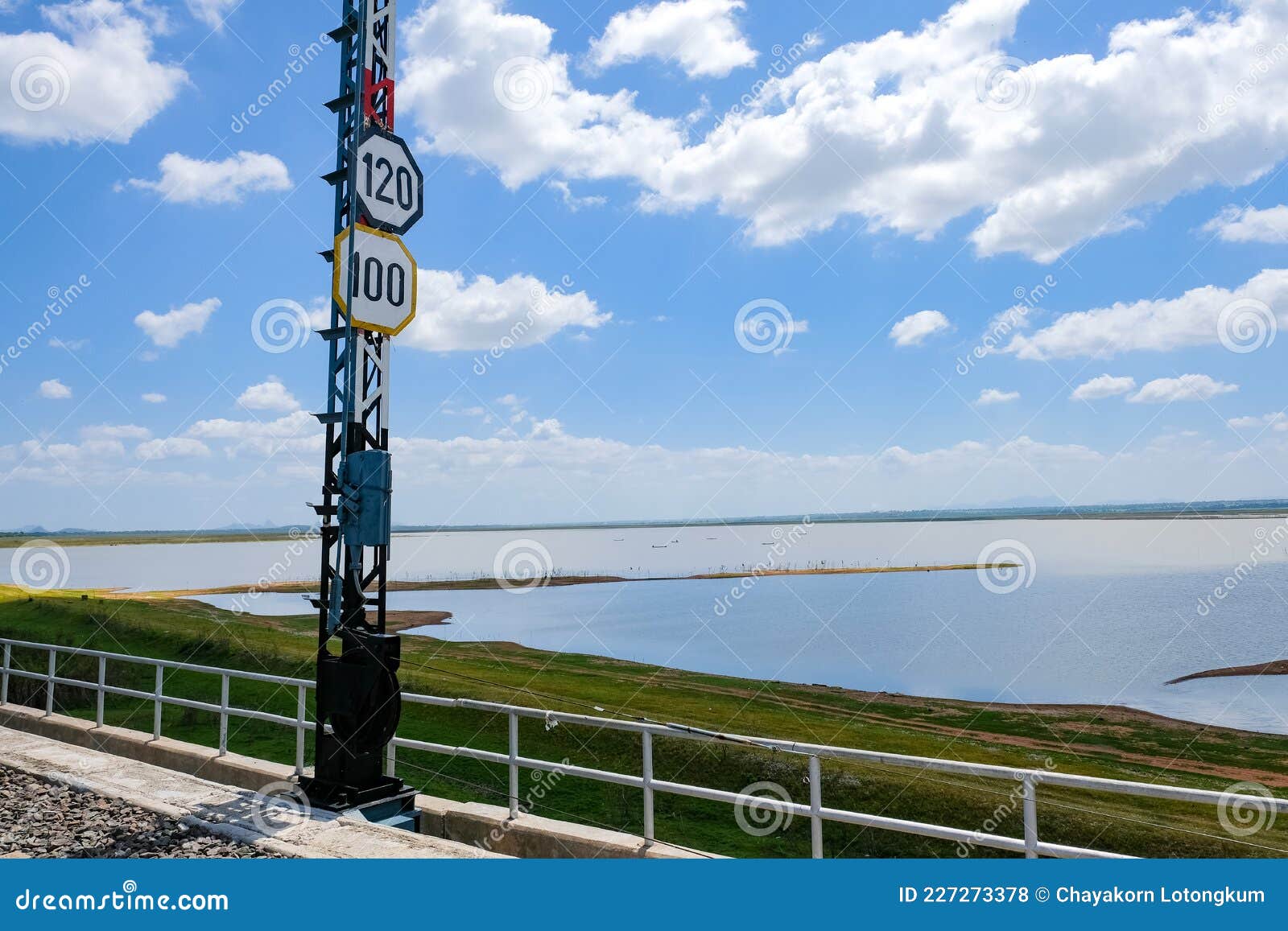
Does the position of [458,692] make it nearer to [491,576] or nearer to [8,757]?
[8,757]

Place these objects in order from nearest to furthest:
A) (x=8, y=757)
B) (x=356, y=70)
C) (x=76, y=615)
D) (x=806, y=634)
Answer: (x=356, y=70), (x=8, y=757), (x=76, y=615), (x=806, y=634)

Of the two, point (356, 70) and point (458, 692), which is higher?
point (356, 70)

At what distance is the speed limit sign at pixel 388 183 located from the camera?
8.92 m

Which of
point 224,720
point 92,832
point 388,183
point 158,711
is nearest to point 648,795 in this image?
point 92,832

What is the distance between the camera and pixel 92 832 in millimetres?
7199

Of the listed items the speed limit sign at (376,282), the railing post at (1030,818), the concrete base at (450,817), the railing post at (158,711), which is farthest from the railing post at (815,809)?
the railing post at (158,711)

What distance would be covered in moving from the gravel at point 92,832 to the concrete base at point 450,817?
0.43 m

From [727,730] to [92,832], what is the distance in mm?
18487

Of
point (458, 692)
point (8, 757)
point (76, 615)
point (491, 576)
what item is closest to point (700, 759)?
point (458, 692)

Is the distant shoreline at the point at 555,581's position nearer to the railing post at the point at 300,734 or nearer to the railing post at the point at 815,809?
the railing post at the point at 300,734

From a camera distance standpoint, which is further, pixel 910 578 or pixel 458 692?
pixel 910 578
